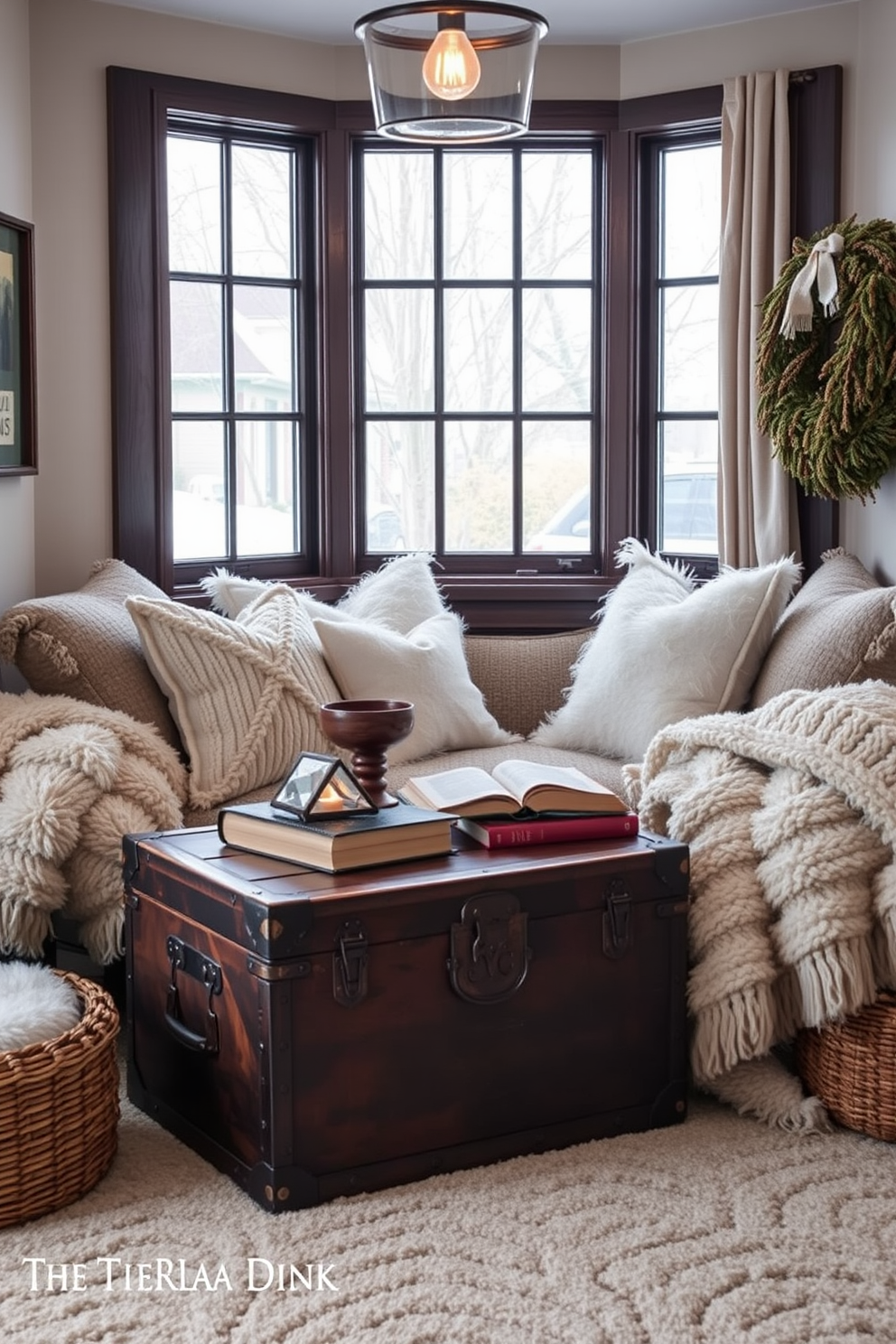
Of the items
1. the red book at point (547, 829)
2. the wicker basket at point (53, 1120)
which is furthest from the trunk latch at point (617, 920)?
the wicker basket at point (53, 1120)

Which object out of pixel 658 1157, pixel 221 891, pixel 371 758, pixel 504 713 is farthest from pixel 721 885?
pixel 504 713

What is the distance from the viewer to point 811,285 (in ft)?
11.9

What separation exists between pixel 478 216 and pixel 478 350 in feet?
1.25

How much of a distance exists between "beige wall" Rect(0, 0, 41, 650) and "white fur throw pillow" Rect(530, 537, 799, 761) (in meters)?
1.38

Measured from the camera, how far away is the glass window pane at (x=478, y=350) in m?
4.28

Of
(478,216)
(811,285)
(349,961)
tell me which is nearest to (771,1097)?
(349,961)

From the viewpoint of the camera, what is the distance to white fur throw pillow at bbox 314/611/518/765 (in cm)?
347

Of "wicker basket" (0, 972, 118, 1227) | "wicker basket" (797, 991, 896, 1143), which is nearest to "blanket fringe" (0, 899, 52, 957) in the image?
"wicker basket" (0, 972, 118, 1227)

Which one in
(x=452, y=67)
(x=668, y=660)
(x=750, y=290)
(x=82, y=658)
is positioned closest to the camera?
(x=452, y=67)

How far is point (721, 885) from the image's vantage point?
251 cm

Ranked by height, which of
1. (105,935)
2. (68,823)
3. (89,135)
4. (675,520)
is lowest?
(105,935)

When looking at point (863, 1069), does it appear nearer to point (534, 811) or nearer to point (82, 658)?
point (534, 811)

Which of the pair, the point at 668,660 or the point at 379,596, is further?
the point at 379,596

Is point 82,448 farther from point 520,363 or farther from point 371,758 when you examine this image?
point 371,758
